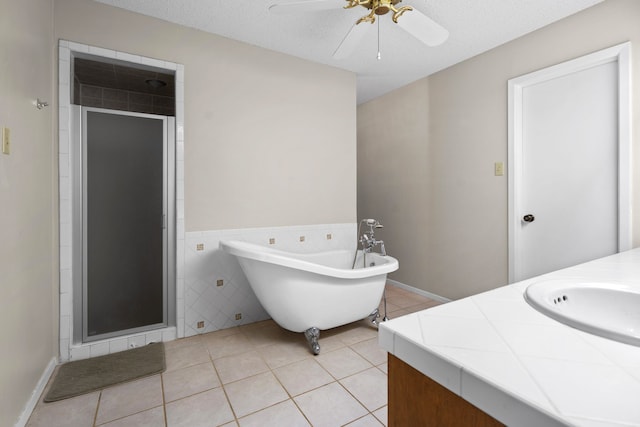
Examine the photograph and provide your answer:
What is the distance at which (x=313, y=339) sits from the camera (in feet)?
6.88

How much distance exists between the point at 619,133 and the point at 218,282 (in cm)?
296

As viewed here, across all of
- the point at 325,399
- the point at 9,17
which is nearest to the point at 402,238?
the point at 325,399

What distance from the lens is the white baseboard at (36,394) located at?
1.45 meters

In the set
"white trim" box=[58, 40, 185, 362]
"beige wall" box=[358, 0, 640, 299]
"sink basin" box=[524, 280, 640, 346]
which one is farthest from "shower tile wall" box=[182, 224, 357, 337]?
"sink basin" box=[524, 280, 640, 346]

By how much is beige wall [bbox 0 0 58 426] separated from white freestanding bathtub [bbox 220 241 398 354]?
101cm

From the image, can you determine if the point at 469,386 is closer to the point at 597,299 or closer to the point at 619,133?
the point at 597,299

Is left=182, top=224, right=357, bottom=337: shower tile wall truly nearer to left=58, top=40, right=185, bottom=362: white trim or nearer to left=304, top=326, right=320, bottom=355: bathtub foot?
left=58, top=40, right=185, bottom=362: white trim

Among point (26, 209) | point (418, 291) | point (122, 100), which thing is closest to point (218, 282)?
point (26, 209)

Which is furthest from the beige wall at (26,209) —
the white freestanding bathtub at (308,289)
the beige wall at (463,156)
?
the beige wall at (463,156)

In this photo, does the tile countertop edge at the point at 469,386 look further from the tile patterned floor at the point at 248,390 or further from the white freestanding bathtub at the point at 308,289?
the white freestanding bathtub at the point at 308,289

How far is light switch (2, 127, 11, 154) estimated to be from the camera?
49.8 inches

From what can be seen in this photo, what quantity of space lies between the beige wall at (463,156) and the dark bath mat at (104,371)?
2.59 meters

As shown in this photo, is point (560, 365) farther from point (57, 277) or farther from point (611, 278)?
point (57, 277)

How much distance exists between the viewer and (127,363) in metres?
1.99
